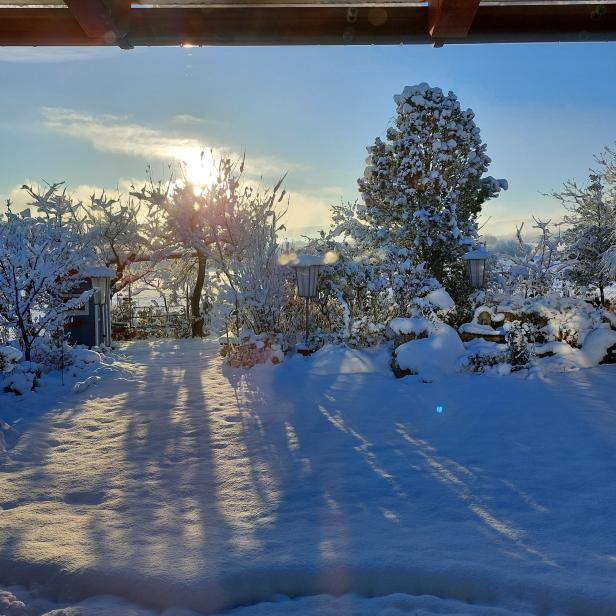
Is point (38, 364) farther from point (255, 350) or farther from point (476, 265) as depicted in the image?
point (476, 265)

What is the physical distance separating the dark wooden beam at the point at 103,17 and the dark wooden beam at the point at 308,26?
0.05 ft

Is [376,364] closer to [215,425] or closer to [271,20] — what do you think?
[215,425]

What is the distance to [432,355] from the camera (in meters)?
7.95

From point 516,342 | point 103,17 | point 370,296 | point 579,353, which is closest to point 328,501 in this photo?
point 103,17

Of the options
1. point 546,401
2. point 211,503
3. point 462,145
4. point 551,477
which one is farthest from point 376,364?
point 462,145

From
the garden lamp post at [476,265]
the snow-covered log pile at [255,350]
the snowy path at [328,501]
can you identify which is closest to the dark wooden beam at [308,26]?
the snowy path at [328,501]

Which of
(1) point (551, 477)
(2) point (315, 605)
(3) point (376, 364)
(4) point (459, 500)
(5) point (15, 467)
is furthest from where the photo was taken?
(3) point (376, 364)

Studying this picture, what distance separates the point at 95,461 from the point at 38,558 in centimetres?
188

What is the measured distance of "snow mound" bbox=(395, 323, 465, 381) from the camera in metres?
7.78

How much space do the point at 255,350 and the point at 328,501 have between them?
6.53 metres

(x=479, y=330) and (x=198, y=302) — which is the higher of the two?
(x=198, y=302)

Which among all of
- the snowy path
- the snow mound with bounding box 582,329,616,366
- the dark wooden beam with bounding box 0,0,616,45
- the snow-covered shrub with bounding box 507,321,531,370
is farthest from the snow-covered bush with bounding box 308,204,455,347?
the dark wooden beam with bounding box 0,0,616,45

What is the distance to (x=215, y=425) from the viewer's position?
19.5 feet

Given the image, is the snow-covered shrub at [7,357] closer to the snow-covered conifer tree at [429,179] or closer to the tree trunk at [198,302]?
Answer: the tree trunk at [198,302]
